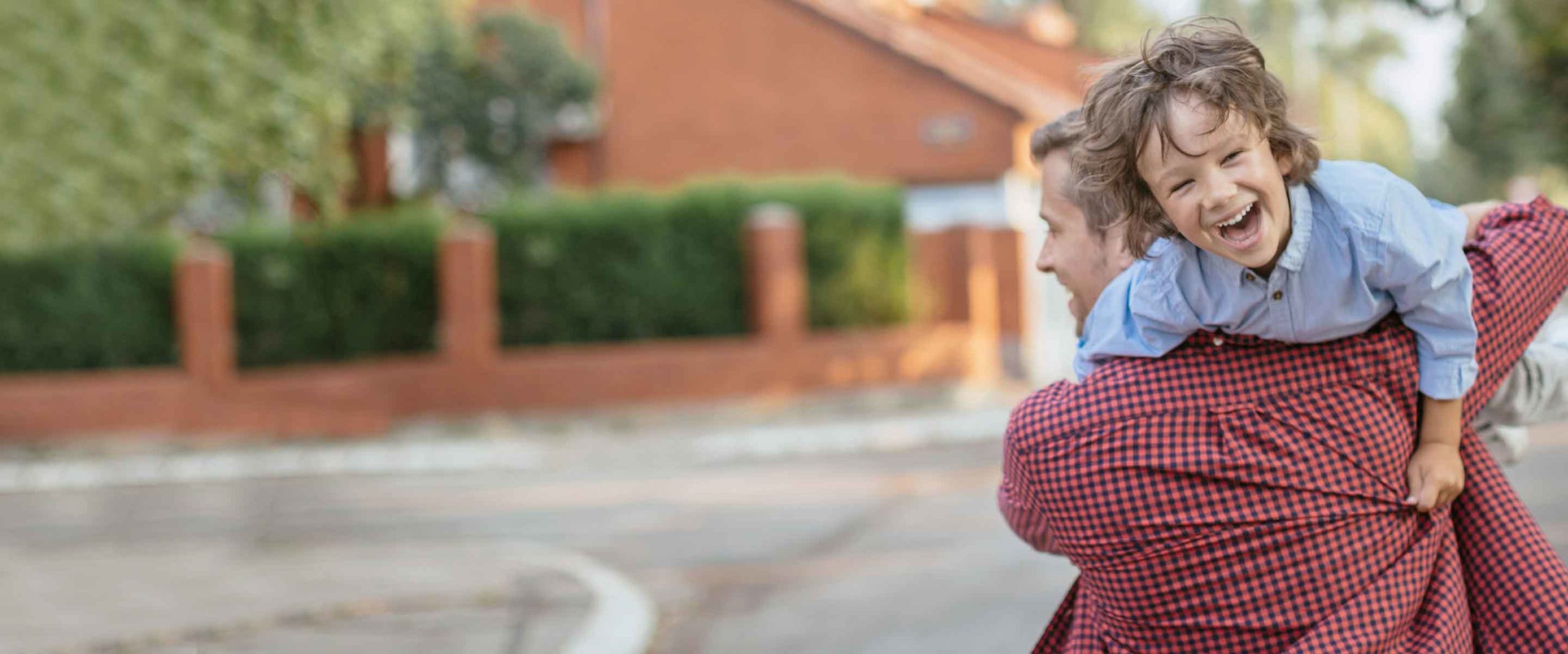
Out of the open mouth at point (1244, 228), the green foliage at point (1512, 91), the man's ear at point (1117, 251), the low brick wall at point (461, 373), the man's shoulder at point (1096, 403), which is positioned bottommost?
the low brick wall at point (461, 373)

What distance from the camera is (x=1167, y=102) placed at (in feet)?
6.83

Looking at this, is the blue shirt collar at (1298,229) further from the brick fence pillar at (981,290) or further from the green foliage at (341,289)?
the brick fence pillar at (981,290)

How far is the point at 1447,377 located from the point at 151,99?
13.5m

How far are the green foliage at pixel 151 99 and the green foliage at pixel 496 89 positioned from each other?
353 inches

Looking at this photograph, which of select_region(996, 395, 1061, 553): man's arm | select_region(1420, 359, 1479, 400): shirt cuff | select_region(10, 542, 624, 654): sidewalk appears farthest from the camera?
select_region(10, 542, 624, 654): sidewalk

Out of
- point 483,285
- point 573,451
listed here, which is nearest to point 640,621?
point 573,451

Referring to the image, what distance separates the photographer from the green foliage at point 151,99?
497 inches

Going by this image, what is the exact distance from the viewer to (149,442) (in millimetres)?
20516

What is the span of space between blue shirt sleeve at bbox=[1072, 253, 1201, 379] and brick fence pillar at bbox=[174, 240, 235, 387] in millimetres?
20262

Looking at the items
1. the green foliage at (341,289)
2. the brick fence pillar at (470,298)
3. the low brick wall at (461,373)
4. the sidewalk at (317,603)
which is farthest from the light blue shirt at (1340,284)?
the green foliage at (341,289)

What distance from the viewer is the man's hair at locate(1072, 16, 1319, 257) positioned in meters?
2.08

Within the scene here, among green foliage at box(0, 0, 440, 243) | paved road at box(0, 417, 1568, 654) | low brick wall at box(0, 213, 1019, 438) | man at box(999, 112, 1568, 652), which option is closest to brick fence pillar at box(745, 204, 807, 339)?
low brick wall at box(0, 213, 1019, 438)

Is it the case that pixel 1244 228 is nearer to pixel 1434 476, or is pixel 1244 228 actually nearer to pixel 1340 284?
pixel 1340 284

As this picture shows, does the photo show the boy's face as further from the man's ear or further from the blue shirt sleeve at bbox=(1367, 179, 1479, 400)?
the man's ear
